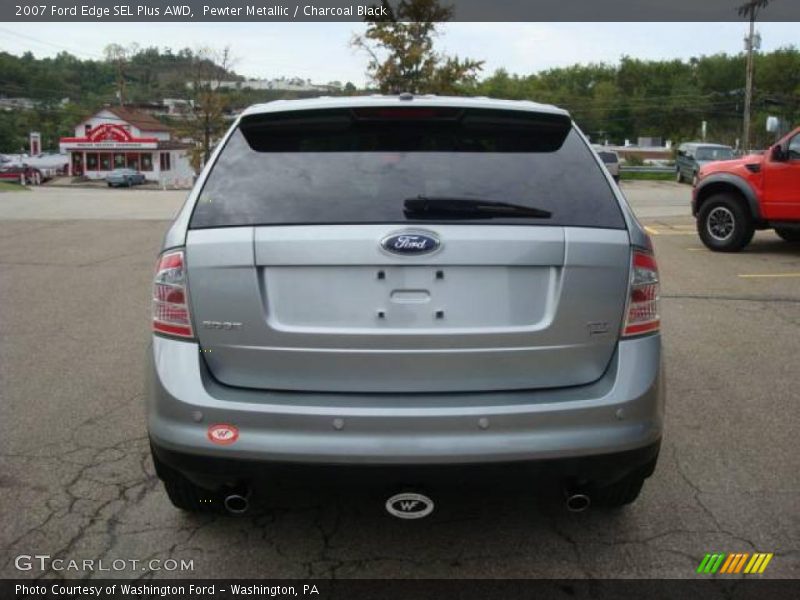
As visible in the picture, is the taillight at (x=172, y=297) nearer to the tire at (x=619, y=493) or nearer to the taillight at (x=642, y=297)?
the taillight at (x=642, y=297)

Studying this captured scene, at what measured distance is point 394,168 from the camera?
2.99 meters

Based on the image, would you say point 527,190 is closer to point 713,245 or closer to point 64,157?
point 713,245

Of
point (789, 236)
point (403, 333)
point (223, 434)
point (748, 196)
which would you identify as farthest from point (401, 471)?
point (789, 236)

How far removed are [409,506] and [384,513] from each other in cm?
65

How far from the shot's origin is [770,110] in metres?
92.8

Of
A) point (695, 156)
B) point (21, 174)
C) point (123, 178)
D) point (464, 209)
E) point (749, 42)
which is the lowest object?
point (123, 178)

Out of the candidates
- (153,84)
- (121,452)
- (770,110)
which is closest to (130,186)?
(153,84)

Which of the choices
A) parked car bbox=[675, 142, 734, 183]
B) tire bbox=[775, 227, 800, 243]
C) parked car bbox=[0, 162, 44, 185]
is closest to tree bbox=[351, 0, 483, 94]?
parked car bbox=[675, 142, 734, 183]

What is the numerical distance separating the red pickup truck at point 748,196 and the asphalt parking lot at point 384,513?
4.72m

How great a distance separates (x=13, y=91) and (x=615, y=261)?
107 meters

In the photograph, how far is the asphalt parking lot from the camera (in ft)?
10.4

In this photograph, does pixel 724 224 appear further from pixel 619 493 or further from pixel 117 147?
pixel 117 147

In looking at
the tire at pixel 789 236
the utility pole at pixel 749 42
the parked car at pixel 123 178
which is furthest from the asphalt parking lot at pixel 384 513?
the parked car at pixel 123 178

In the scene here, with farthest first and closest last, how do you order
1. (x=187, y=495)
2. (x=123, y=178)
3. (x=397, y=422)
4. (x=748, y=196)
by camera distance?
(x=123, y=178), (x=748, y=196), (x=187, y=495), (x=397, y=422)
